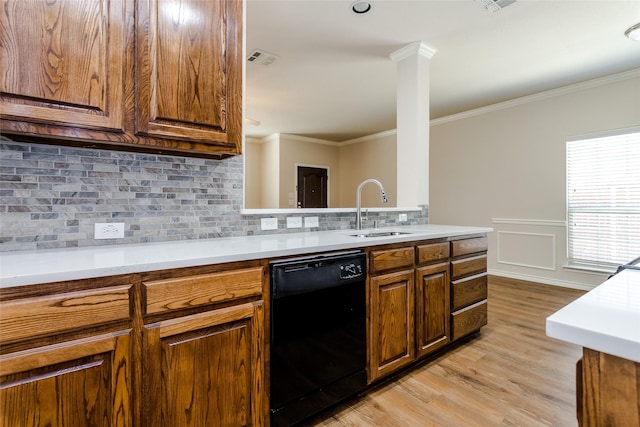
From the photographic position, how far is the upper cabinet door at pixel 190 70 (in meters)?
1.35

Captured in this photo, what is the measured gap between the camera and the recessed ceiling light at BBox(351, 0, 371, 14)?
2499 millimetres

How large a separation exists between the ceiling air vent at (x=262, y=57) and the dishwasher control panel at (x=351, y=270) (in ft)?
8.93

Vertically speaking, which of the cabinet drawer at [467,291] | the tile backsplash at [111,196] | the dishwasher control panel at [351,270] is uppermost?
the tile backsplash at [111,196]

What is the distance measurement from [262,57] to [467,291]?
10.2 ft

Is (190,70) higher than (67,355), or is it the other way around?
(190,70)

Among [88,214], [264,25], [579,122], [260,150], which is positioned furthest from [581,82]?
[260,150]

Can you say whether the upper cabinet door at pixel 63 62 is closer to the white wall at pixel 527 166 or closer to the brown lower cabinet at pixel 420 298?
the brown lower cabinet at pixel 420 298

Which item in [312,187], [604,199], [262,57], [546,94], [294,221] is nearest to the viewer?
[294,221]

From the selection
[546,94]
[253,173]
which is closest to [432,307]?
[546,94]

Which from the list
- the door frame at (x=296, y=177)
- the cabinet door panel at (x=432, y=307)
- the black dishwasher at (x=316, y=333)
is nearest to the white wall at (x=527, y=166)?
the cabinet door panel at (x=432, y=307)

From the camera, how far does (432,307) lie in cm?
213

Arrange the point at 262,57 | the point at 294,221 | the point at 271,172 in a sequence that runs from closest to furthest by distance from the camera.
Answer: the point at 294,221
the point at 262,57
the point at 271,172

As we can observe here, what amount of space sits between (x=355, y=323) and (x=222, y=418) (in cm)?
76

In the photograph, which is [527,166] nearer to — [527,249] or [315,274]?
[527,249]
